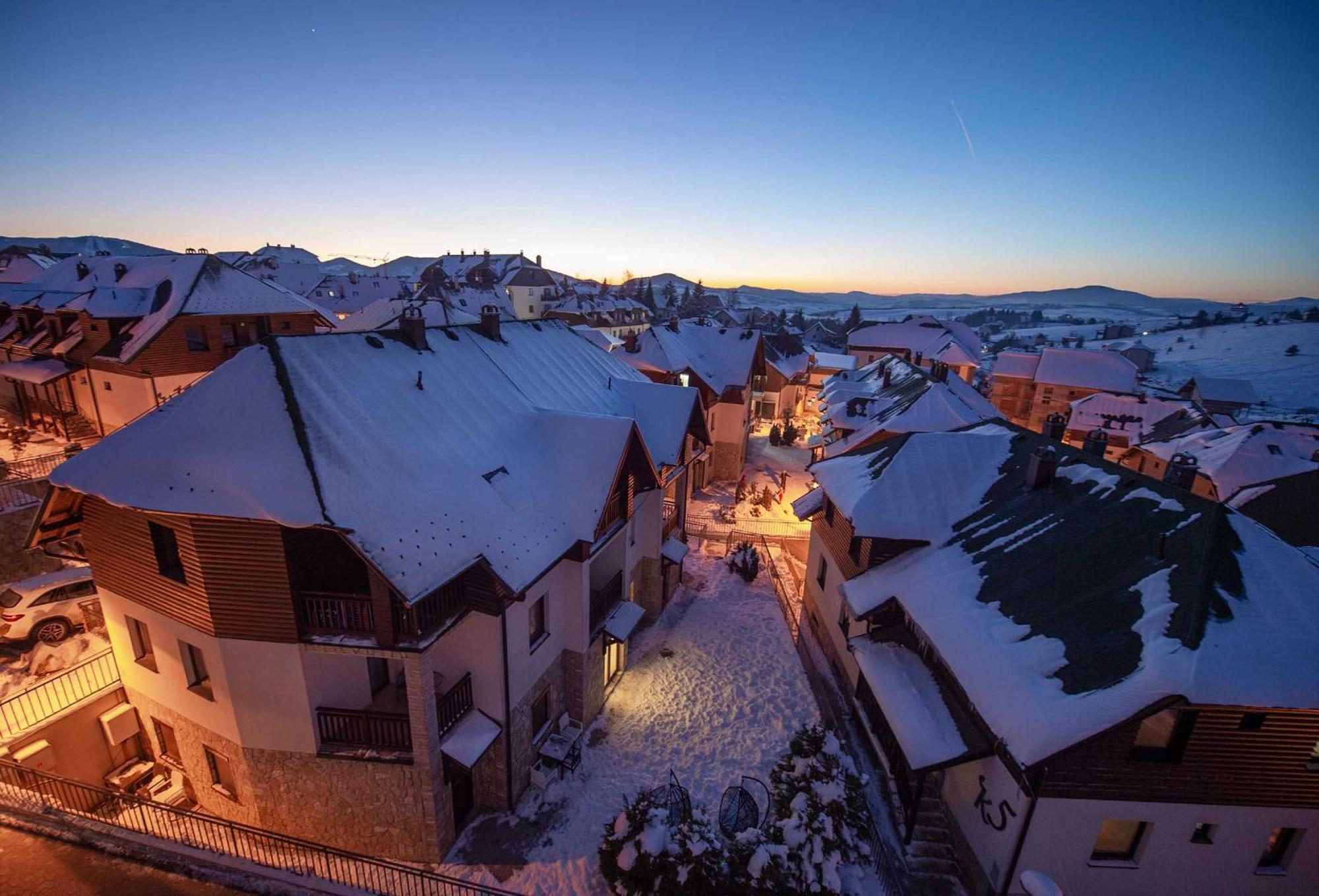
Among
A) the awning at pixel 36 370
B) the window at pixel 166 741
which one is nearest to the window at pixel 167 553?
the window at pixel 166 741

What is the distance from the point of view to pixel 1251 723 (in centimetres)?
1003

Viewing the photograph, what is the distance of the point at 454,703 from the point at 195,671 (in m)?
5.99

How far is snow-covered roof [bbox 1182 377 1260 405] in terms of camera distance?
61.1 m

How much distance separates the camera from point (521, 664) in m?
14.2

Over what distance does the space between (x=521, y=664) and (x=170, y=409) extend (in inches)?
380

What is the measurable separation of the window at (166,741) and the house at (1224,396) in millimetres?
87451

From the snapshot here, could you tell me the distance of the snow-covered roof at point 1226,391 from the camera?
61062 mm

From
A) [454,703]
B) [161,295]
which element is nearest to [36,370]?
[161,295]

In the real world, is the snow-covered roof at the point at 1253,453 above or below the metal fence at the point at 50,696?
above

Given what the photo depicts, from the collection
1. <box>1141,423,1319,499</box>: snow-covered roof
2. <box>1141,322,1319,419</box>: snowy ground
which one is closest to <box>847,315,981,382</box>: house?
<box>1141,423,1319,499</box>: snow-covered roof

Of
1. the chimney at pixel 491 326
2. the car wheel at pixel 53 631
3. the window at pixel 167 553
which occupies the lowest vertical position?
the car wheel at pixel 53 631

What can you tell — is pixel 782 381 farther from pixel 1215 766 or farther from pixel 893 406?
pixel 1215 766

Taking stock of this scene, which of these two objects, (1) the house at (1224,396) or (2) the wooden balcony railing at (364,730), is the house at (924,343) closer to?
(1) the house at (1224,396)

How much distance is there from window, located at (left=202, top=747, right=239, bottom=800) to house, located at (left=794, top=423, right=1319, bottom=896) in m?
15.9
